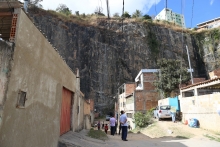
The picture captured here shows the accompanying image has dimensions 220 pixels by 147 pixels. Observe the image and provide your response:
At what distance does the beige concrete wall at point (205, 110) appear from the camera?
1232 cm

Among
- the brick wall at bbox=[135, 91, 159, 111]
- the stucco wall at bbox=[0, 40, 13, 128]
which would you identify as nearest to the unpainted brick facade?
the brick wall at bbox=[135, 91, 159, 111]

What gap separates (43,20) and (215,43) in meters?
43.3

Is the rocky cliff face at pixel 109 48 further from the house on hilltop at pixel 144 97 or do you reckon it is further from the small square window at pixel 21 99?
the small square window at pixel 21 99

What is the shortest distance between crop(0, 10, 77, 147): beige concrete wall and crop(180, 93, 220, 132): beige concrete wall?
1113cm

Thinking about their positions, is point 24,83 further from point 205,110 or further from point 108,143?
point 205,110

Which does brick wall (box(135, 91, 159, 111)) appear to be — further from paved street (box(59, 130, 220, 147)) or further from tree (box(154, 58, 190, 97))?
paved street (box(59, 130, 220, 147))

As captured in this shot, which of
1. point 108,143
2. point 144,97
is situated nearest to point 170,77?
point 144,97

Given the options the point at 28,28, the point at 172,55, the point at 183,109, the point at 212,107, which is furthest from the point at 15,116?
the point at 172,55

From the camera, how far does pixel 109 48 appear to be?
143 feet

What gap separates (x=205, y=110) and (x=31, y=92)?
43.8 ft

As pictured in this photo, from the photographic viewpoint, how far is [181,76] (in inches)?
1013

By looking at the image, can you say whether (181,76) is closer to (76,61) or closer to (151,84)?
(151,84)

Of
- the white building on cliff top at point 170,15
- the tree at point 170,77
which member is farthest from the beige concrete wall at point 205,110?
the tree at point 170,77

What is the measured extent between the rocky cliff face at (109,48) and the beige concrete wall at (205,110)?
25.1m
